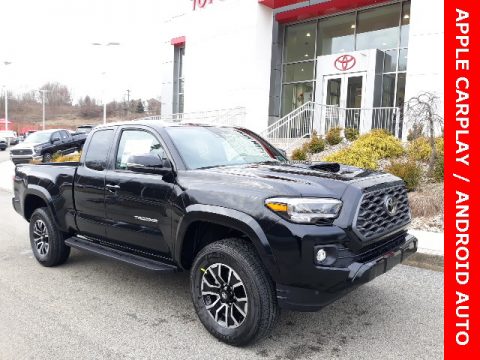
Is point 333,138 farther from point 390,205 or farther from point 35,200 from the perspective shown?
point 390,205

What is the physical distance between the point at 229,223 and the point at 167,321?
1.24 meters

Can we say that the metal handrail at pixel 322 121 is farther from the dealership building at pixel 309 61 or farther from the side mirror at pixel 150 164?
the side mirror at pixel 150 164

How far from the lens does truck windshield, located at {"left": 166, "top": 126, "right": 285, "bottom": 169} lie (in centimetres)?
411

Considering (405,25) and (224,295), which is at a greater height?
(405,25)

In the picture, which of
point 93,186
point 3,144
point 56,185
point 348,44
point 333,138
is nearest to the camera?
point 93,186

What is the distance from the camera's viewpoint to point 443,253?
18.0 feet

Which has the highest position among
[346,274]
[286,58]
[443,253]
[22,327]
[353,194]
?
[286,58]

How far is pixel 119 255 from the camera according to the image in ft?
14.4

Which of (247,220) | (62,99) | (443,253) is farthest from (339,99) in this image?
(62,99)

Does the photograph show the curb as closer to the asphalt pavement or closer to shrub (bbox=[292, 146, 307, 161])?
the asphalt pavement

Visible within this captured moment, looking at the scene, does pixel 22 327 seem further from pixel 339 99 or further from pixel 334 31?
pixel 334 31

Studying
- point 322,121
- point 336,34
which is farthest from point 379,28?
point 322,121

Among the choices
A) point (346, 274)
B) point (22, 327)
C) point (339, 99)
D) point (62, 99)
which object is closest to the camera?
point (346, 274)

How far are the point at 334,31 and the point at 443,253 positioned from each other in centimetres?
1541
